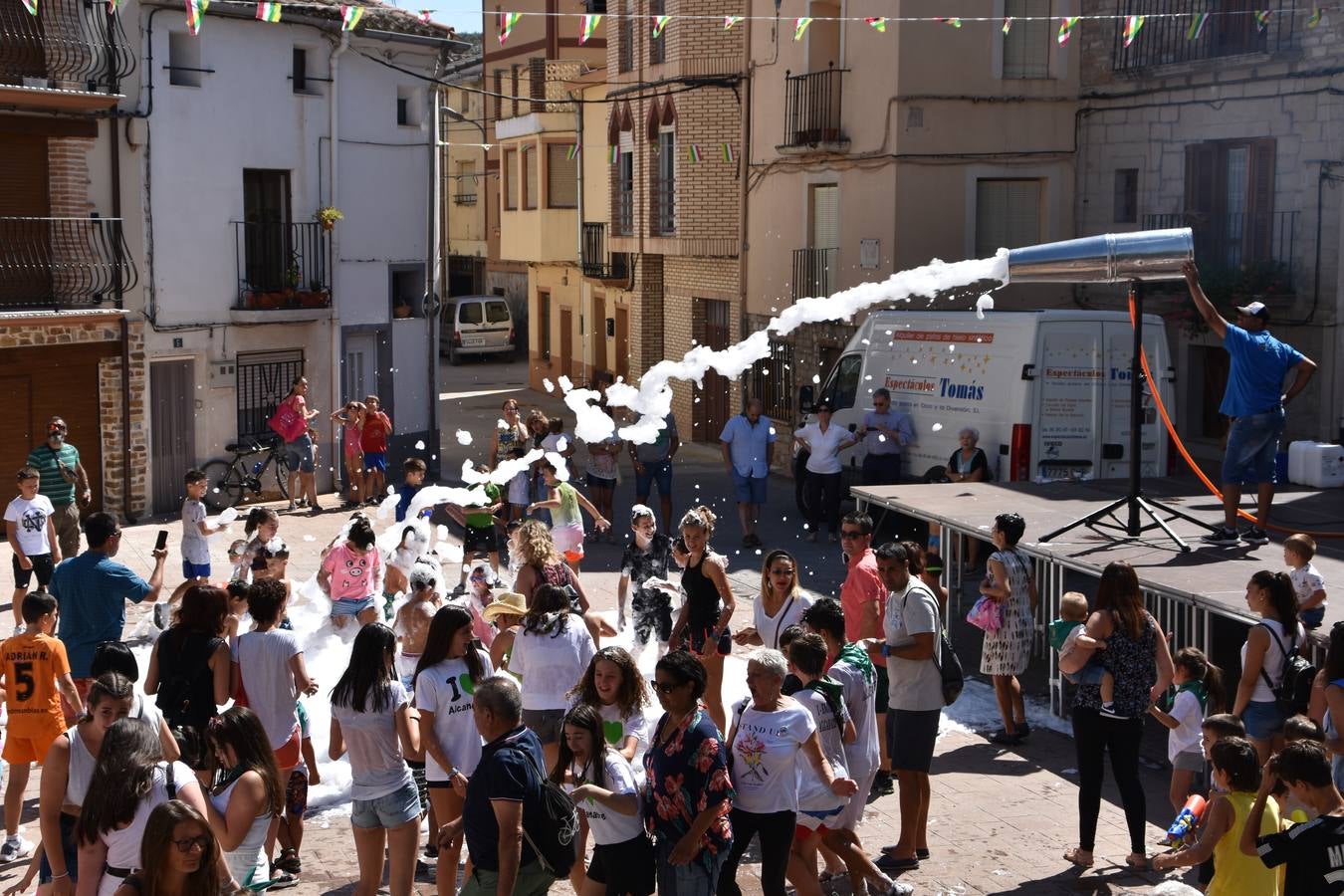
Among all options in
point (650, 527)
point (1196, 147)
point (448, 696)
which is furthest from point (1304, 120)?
point (448, 696)

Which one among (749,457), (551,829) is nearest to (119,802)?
(551,829)

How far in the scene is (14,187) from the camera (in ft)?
60.9

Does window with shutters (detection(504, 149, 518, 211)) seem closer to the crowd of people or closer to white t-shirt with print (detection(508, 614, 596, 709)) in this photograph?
the crowd of people

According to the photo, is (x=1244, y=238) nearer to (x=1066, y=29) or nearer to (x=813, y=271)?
(x=1066, y=29)

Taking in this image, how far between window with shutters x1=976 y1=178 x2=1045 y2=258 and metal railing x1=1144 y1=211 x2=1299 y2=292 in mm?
1878

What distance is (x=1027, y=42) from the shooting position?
20828 millimetres

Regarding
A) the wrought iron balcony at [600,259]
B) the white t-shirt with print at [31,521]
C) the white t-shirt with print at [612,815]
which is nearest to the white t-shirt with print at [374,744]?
the white t-shirt with print at [612,815]

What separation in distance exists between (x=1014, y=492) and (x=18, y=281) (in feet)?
39.5

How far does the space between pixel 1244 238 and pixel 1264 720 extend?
39.3 feet

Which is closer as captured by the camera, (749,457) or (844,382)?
(749,457)

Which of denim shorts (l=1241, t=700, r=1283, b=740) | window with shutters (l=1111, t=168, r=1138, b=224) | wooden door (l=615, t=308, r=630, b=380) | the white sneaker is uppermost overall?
window with shutters (l=1111, t=168, r=1138, b=224)

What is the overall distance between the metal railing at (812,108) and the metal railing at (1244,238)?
462 centimetres

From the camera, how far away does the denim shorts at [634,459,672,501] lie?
17422mm

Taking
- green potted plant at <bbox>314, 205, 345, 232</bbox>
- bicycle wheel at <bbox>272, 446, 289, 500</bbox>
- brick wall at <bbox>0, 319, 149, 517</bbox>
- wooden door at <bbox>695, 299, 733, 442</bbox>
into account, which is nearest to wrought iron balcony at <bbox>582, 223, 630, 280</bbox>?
wooden door at <bbox>695, 299, 733, 442</bbox>
